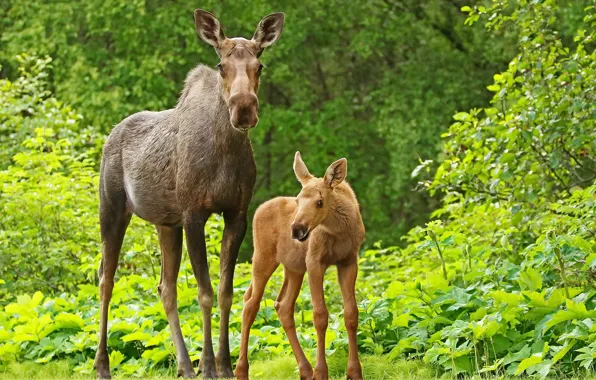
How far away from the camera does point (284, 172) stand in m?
29.6

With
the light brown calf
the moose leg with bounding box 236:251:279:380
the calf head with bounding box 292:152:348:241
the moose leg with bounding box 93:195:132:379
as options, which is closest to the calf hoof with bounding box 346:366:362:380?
the light brown calf

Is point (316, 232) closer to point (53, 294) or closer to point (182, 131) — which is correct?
point (182, 131)

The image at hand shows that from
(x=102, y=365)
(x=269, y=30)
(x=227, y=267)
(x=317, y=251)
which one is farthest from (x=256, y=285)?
(x=102, y=365)

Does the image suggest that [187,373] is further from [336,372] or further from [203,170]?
[203,170]

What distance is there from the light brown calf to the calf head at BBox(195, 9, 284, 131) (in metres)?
0.55

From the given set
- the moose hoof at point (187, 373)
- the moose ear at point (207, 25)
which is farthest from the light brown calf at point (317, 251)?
the moose ear at point (207, 25)

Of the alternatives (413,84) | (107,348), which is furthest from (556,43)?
(413,84)

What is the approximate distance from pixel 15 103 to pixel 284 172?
1153 centimetres

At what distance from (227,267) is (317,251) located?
1143 mm

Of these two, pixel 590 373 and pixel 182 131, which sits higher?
pixel 182 131

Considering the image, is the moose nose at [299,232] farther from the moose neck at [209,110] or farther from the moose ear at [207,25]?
the moose ear at [207,25]

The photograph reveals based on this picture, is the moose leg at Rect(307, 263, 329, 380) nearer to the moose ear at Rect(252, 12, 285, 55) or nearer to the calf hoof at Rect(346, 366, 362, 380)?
the calf hoof at Rect(346, 366, 362, 380)

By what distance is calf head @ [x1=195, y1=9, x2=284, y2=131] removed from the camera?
A: 7.27 metres

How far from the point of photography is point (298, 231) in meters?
6.79
